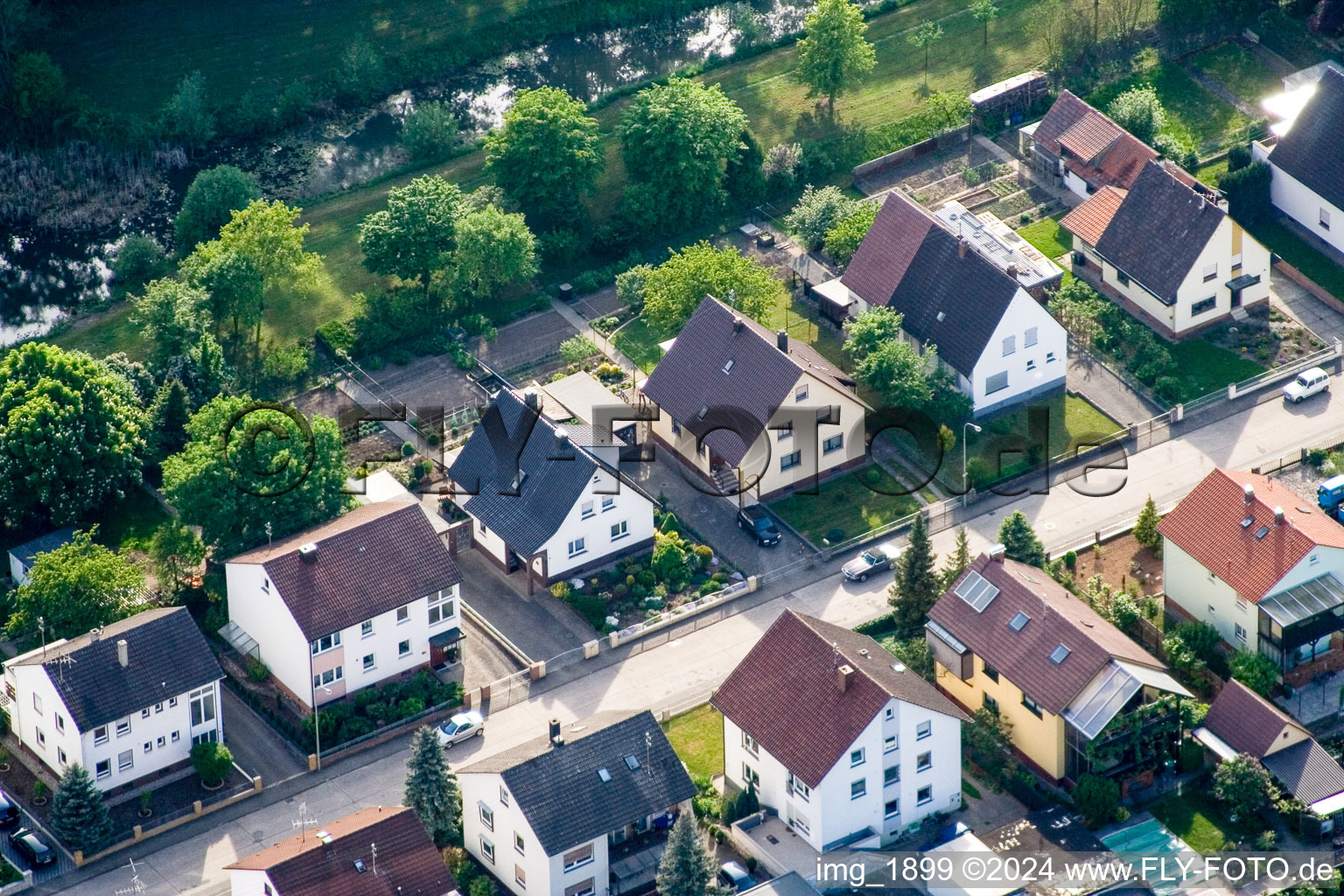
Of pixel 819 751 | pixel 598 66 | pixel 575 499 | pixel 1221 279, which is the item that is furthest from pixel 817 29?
pixel 819 751

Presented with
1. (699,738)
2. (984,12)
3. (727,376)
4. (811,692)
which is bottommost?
(699,738)

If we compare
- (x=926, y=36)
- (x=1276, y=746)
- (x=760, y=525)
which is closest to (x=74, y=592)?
(x=760, y=525)

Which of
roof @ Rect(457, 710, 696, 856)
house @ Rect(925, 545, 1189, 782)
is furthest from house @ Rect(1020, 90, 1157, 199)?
roof @ Rect(457, 710, 696, 856)

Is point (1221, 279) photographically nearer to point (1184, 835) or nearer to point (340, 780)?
point (1184, 835)

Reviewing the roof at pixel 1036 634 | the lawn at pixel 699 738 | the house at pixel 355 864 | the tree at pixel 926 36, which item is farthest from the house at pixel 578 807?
the tree at pixel 926 36

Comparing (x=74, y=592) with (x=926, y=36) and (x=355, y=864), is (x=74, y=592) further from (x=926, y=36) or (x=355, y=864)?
(x=926, y=36)
